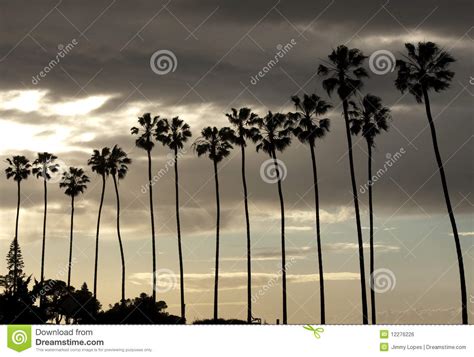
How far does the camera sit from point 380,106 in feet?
215

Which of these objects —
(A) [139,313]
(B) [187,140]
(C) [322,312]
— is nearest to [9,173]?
(B) [187,140]

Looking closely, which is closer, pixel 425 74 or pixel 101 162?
pixel 425 74

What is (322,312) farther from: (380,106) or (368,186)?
(380,106)

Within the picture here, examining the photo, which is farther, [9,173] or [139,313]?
[9,173]

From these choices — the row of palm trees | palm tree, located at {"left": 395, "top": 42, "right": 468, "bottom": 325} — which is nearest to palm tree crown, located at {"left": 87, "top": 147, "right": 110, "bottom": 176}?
the row of palm trees

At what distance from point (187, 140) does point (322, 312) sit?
2673 centimetres
